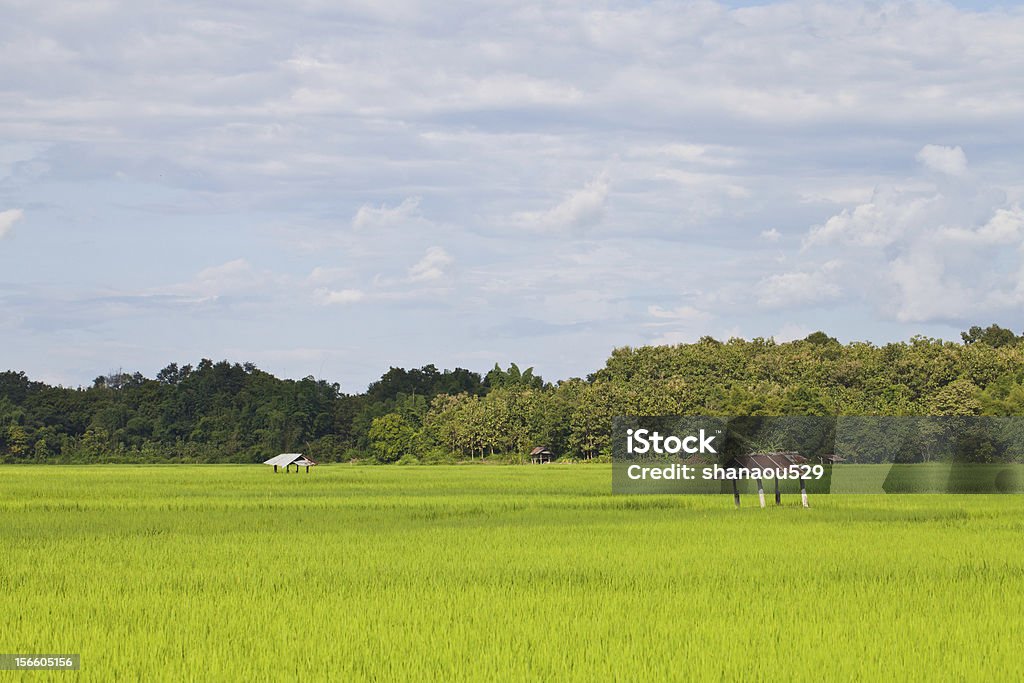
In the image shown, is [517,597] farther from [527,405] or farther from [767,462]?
[527,405]

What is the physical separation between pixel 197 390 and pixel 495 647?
137m

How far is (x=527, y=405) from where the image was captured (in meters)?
108

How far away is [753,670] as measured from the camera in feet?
38.0

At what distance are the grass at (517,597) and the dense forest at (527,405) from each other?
58617mm

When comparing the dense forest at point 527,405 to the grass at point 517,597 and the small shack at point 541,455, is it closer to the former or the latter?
the small shack at point 541,455

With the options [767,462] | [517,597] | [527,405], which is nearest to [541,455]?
[527,405]

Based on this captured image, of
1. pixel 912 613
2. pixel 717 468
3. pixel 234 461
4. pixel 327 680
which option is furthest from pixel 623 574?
pixel 234 461

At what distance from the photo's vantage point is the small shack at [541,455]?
105062 mm

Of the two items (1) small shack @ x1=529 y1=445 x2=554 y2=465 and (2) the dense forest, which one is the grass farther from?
(1) small shack @ x1=529 y1=445 x2=554 y2=465

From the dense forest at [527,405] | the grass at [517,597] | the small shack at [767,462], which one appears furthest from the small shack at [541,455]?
the grass at [517,597]

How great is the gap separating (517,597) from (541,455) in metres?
90.4

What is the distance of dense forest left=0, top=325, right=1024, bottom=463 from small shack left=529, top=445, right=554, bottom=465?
776 millimetres

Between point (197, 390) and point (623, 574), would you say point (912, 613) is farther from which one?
point (197, 390)

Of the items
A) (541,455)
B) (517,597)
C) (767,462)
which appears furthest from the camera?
(541,455)
